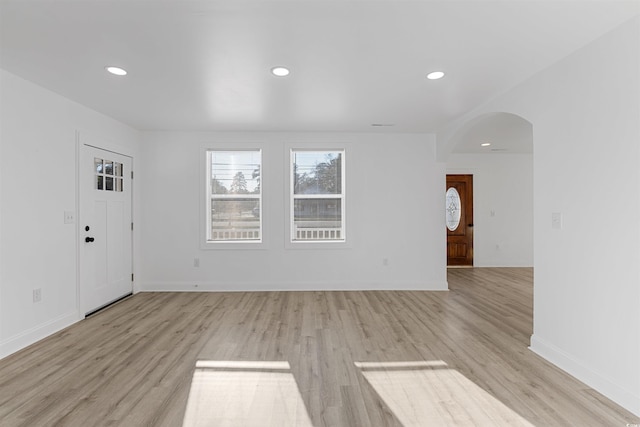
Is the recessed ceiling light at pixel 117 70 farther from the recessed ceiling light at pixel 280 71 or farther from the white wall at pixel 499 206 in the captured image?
the white wall at pixel 499 206

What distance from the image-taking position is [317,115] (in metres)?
3.93

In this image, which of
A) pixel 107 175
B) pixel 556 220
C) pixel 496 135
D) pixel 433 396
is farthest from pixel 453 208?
pixel 107 175

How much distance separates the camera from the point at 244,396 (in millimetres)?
2059

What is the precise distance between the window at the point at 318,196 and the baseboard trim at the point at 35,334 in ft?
9.64

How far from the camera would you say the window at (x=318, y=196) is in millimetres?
4957

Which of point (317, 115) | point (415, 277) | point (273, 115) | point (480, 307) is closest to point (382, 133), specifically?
point (317, 115)

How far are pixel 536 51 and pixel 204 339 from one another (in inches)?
148

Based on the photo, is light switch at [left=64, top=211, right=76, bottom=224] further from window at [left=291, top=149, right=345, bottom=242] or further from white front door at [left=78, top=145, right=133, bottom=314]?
window at [left=291, top=149, right=345, bottom=242]

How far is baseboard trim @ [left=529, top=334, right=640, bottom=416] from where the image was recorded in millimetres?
1929

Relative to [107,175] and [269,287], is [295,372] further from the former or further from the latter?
[107,175]

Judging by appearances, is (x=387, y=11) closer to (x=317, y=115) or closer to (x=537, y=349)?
(x=317, y=115)

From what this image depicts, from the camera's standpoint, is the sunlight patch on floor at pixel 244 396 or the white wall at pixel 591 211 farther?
the white wall at pixel 591 211

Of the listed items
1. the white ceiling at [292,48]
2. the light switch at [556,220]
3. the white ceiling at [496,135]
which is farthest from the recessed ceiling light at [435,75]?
the light switch at [556,220]

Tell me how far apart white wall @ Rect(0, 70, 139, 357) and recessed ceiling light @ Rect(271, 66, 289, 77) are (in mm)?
2327
